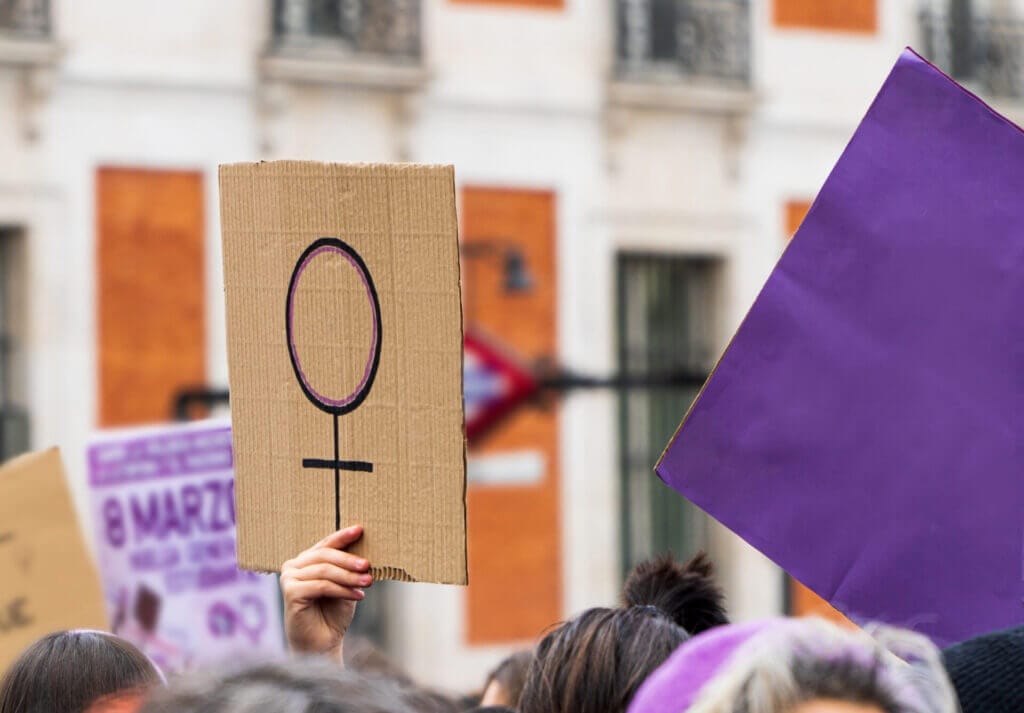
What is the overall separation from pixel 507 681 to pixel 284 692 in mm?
3115

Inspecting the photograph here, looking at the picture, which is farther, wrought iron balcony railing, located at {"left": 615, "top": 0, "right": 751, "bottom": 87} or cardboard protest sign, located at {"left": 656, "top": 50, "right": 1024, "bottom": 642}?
wrought iron balcony railing, located at {"left": 615, "top": 0, "right": 751, "bottom": 87}

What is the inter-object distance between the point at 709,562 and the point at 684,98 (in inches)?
532

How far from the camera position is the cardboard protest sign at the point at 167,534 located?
21.9 ft

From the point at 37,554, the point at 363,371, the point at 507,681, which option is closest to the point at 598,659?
the point at 363,371

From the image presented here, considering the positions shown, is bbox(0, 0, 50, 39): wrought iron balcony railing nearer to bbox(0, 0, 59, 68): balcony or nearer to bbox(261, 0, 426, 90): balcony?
bbox(0, 0, 59, 68): balcony

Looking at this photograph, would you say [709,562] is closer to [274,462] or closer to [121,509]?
[274,462]

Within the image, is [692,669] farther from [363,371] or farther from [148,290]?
[148,290]

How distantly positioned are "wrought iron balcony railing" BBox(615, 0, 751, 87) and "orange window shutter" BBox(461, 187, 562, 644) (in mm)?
1341

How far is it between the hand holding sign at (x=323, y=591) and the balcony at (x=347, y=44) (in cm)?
1203

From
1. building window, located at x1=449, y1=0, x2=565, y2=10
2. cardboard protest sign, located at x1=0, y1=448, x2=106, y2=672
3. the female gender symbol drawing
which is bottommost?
cardboard protest sign, located at x1=0, y1=448, x2=106, y2=672

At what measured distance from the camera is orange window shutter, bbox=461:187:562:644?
628 inches

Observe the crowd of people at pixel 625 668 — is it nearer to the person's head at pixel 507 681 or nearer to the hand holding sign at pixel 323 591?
the hand holding sign at pixel 323 591

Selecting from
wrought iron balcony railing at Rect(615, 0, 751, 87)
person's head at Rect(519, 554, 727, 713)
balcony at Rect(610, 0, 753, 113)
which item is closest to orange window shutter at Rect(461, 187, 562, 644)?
balcony at Rect(610, 0, 753, 113)

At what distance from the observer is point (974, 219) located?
3602mm
